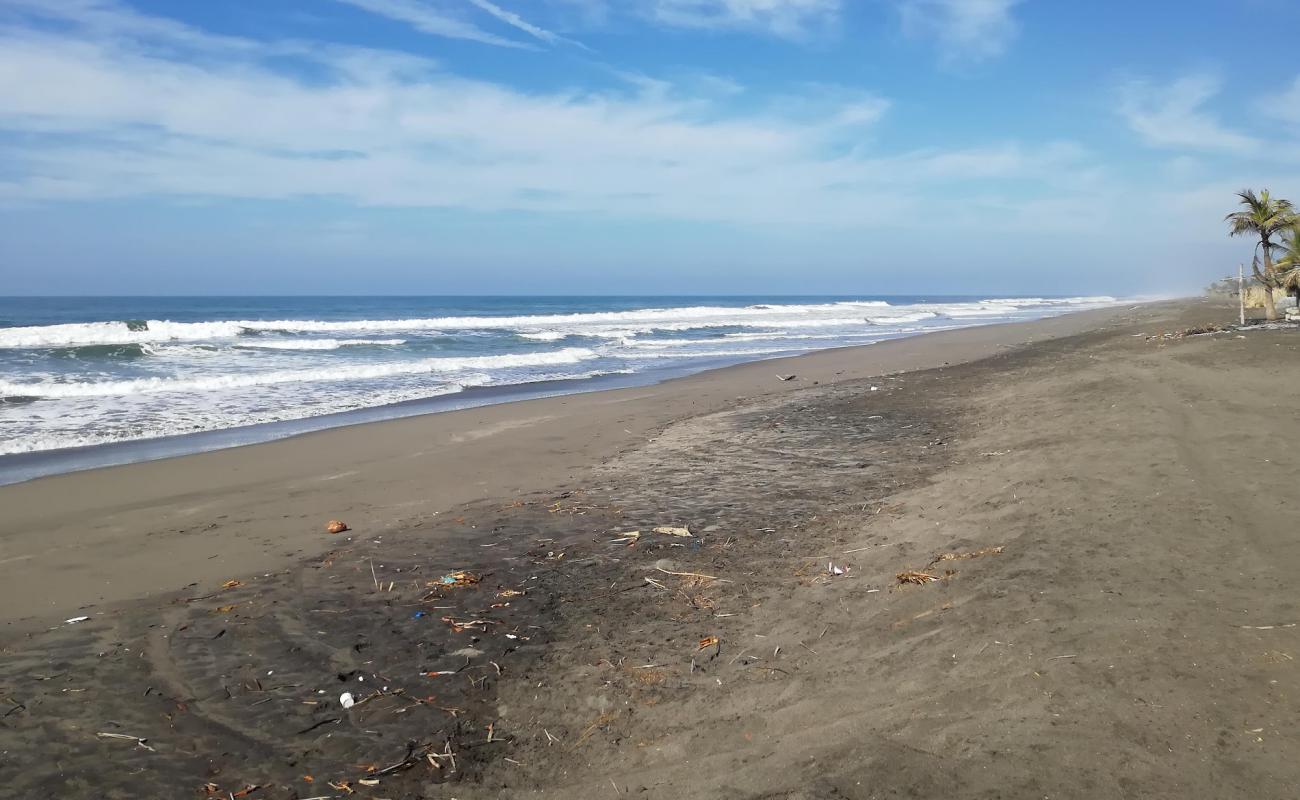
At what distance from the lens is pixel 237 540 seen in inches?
271

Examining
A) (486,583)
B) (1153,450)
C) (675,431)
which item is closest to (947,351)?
(675,431)

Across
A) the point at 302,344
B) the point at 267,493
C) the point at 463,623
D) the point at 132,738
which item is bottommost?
the point at 132,738

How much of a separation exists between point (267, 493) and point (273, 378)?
39.5ft

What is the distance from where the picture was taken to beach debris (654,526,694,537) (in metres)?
6.24

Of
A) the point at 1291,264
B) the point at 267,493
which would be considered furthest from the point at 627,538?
the point at 1291,264

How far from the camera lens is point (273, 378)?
63.0 ft

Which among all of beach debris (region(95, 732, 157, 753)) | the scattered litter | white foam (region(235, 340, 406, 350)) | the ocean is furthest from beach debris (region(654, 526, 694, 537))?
white foam (region(235, 340, 406, 350))

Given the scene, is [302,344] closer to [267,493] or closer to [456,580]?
[267,493]

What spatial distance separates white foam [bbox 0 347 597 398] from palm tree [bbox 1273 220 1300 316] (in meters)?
19.8

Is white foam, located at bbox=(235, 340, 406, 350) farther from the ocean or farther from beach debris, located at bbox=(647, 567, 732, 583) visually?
beach debris, located at bbox=(647, 567, 732, 583)

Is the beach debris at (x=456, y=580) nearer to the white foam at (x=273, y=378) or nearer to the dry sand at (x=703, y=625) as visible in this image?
A: the dry sand at (x=703, y=625)

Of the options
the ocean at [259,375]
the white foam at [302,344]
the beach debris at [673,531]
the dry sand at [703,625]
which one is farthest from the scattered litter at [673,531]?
the white foam at [302,344]

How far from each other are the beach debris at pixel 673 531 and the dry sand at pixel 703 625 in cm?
12

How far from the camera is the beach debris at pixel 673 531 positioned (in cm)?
624
